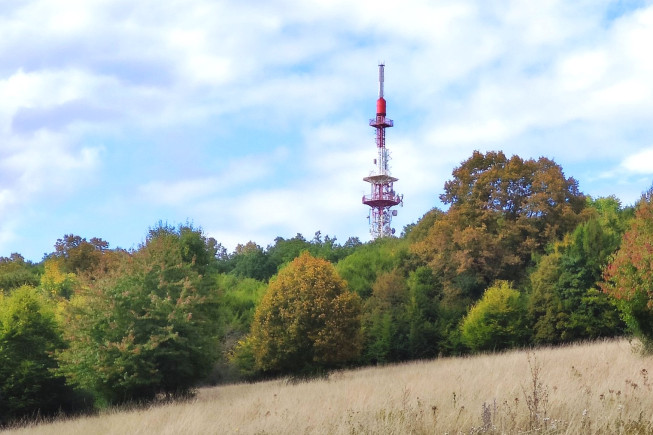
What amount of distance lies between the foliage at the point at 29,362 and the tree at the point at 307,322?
9903mm

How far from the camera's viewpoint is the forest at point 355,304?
2620 centimetres

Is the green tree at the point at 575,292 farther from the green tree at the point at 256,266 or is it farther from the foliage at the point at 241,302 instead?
the green tree at the point at 256,266

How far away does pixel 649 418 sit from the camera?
8.20 metres

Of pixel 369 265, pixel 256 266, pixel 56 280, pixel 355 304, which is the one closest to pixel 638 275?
pixel 355 304

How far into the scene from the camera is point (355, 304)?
32.4 metres

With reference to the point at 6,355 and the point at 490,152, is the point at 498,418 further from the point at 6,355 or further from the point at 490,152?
the point at 490,152

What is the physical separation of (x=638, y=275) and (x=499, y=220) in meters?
22.6

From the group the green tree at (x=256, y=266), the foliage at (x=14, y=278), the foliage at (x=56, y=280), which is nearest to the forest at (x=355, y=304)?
the foliage at (x=56, y=280)

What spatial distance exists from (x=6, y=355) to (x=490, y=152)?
31229 millimetres

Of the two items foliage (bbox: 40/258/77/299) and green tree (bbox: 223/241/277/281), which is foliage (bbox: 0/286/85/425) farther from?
green tree (bbox: 223/241/277/281)

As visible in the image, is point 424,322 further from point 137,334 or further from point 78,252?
point 78,252

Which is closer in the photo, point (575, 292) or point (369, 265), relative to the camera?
point (575, 292)

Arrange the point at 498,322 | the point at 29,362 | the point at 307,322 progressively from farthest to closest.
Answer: the point at 498,322 < the point at 307,322 < the point at 29,362

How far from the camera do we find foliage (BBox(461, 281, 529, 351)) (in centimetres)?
3628
